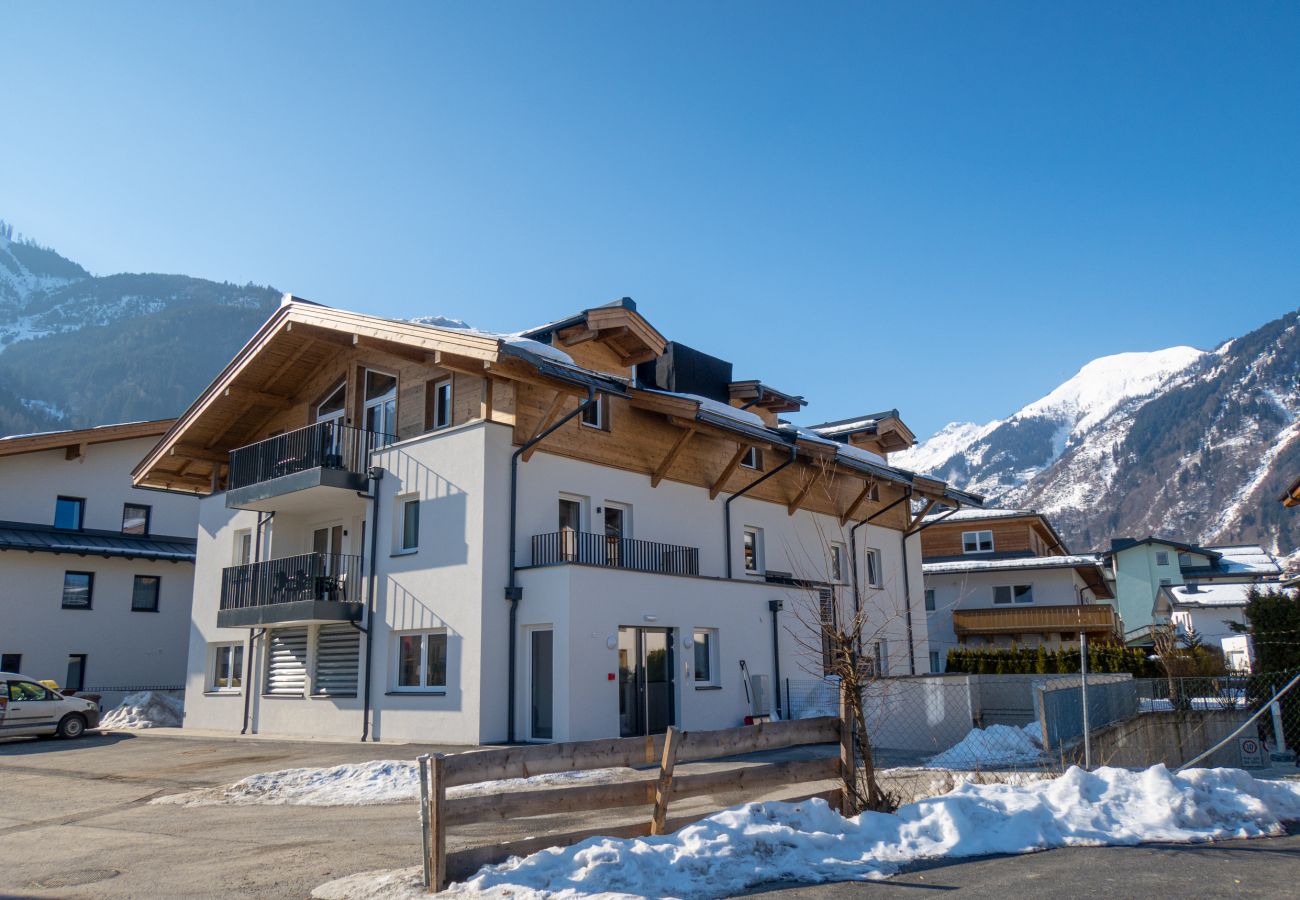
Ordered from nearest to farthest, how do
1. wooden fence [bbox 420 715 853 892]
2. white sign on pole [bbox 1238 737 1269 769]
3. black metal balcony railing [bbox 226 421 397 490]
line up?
wooden fence [bbox 420 715 853 892]
white sign on pole [bbox 1238 737 1269 769]
black metal balcony railing [bbox 226 421 397 490]

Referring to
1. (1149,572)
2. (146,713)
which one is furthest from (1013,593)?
(146,713)

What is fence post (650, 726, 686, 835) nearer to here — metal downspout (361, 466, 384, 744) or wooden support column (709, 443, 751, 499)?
metal downspout (361, 466, 384, 744)

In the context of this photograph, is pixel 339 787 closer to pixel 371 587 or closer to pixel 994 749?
pixel 371 587

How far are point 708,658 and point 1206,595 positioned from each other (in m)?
48.6

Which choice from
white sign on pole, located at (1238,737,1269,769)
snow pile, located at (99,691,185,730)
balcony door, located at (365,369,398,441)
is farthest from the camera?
snow pile, located at (99,691,185,730)

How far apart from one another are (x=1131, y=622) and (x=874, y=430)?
4637 cm

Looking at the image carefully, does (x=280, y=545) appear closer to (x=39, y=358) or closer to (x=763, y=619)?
(x=763, y=619)

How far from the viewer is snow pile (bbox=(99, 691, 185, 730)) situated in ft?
88.4

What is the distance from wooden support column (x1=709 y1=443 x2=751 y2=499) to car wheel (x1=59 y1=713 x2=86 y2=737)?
50.9ft

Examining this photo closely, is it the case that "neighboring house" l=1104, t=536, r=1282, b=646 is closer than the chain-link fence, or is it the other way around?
the chain-link fence

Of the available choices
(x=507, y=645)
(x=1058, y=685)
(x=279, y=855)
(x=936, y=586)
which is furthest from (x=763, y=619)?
(x=936, y=586)

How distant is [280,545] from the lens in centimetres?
2498

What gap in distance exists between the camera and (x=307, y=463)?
73.7 ft

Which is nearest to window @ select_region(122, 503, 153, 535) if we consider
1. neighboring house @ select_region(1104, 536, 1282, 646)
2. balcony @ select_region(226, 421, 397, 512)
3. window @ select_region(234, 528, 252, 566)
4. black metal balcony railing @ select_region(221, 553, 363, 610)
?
window @ select_region(234, 528, 252, 566)
